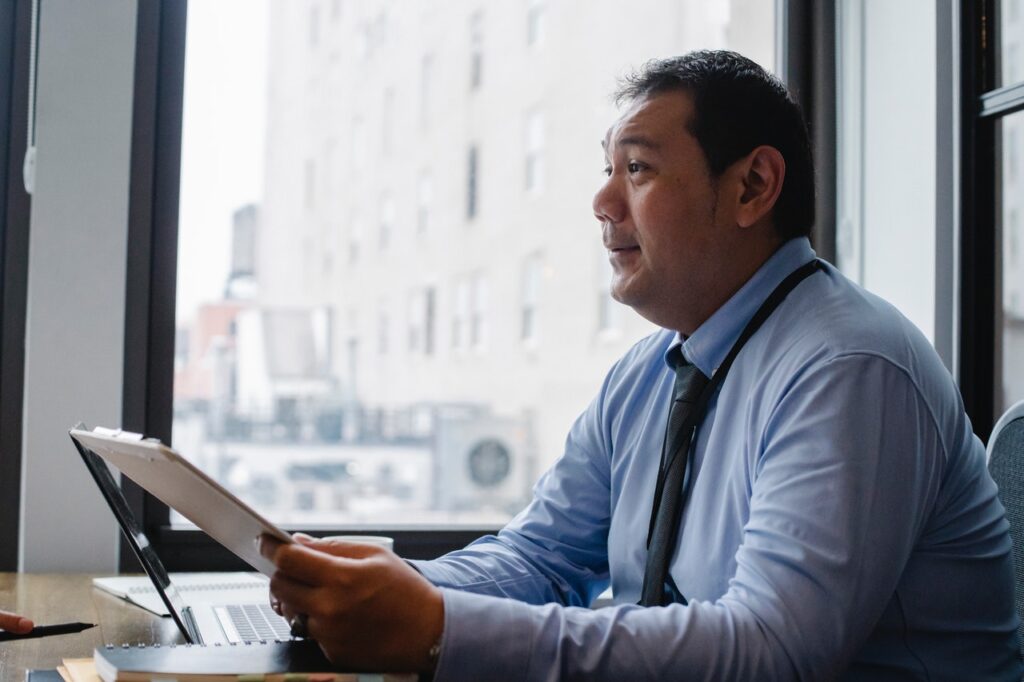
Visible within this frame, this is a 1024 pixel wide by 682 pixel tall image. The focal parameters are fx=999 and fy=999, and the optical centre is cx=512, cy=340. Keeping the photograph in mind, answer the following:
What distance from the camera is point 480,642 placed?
87 centimetres

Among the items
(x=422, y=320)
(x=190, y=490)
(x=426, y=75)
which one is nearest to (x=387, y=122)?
(x=426, y=75)

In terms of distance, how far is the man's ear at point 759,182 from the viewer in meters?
1.27

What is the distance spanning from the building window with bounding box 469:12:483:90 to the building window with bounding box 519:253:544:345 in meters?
1.60

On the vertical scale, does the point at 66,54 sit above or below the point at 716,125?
above

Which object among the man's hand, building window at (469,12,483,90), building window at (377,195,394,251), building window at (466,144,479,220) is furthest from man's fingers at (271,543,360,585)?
building window at (466,144,479,220)

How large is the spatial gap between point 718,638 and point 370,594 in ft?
1.00

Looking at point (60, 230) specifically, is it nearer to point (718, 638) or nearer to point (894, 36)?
point (718, 638)

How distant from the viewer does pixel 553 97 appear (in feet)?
27.0

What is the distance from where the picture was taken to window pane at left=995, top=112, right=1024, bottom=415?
1758mm

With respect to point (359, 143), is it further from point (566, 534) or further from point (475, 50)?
point (566, 534)

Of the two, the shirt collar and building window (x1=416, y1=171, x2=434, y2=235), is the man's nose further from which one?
building window (x1=416, y1=171, x2=434, y2=235)

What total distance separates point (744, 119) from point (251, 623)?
951 mm

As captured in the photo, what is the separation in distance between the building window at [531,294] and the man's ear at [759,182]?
289 inches

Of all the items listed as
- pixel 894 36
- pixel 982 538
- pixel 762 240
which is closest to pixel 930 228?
pixel 894 36
